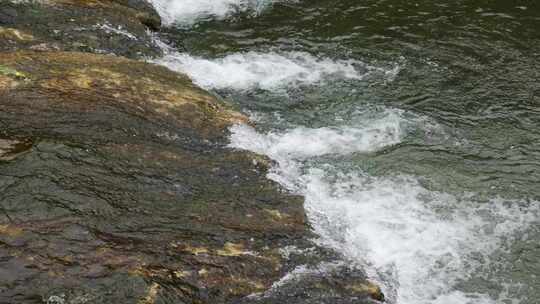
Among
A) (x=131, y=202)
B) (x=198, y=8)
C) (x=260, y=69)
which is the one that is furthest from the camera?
(x=198, y=8)

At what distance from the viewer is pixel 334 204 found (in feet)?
24.5

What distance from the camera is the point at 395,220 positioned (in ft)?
24.1

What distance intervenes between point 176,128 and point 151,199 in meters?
1.58

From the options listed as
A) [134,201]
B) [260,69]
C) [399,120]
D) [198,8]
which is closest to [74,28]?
[260,69]

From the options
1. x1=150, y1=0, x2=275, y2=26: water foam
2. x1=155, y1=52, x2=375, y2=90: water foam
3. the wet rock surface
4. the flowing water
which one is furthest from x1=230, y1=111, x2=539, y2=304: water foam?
x1=150, y1=0, x2=275, y2=26: water foam

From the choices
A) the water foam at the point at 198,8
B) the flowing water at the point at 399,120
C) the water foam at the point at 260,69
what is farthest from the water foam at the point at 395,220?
the water foam at the point at 198,8

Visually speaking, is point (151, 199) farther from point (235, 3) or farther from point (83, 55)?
point (235, 3)

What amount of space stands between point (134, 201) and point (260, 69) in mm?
4984

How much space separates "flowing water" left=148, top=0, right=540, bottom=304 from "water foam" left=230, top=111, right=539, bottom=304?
0.02 m

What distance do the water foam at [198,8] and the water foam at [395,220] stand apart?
15.5 feet

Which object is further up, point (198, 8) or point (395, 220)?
point (198, 8)

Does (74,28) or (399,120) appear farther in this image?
(74,28)

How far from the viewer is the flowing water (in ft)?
22.5

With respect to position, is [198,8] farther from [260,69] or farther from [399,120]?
[399,120]
